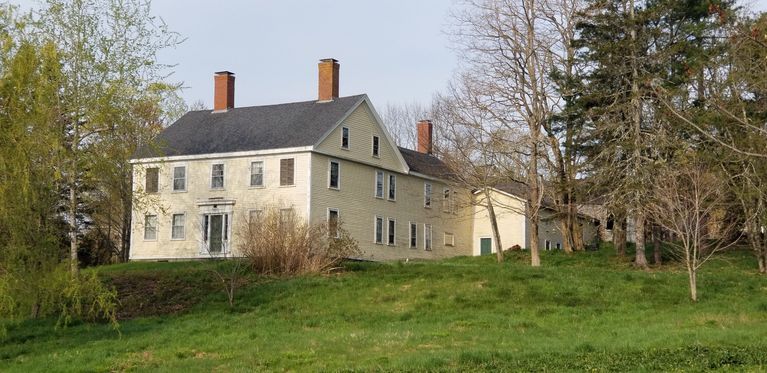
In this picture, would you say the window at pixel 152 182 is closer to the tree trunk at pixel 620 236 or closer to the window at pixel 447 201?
the window at pixel 447 201

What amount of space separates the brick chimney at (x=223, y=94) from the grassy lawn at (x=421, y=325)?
51.9 feet

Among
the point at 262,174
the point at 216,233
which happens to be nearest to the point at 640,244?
the point at 262,174

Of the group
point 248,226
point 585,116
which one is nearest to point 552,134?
point 585,116

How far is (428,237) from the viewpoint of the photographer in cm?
4638

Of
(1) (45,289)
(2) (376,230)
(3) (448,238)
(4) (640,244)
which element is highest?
(2) (376,230)

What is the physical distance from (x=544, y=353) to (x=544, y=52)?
23855 millimetres

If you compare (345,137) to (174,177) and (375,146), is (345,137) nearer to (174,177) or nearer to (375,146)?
(375,146)

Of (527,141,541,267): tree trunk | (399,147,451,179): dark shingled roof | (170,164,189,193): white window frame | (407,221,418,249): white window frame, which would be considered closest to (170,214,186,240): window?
(170,164,189,193): white window frame

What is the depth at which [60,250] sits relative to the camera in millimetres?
21156

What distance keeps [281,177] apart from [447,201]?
12.0 metres

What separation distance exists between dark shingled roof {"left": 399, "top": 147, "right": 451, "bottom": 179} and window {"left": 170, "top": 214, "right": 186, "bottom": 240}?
11.4 meters

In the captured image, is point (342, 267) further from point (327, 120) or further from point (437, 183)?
point (437, 183)

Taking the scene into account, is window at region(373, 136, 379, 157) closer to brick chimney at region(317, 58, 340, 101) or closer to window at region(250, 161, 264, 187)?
brick chimney at region(317, 58, 340, 101)

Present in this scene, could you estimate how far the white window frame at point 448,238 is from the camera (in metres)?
47.8
